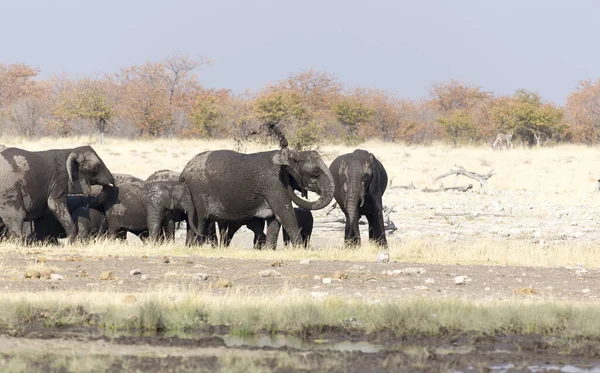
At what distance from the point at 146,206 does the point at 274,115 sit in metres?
43.3

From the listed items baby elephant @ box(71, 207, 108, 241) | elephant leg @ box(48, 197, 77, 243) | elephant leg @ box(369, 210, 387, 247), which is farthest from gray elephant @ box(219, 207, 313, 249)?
elephant leg @ box(48, 197, 77, 243)

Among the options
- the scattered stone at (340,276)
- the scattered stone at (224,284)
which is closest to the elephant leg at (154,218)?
the scattered stone at (340,276)

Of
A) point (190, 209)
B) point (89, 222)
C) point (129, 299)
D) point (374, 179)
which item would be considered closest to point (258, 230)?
point (190, 209)

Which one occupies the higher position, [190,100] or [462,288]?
[190,100]

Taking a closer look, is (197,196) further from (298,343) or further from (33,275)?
(298,343)

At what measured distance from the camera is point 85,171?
71.5ft

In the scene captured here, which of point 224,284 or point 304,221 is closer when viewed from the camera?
point 224,284

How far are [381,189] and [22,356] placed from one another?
12083 millimetres

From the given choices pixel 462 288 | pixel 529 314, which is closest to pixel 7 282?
pixel 462 288

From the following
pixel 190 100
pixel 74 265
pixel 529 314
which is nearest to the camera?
pixel 529 314

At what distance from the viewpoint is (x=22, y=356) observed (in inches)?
401

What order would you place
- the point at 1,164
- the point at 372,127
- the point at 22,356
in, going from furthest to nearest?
the point at 372,127 < the point at 1,164 < the point at 22,356

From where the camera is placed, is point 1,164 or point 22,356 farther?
point 1,164

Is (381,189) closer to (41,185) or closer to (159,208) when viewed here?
(159,208)
